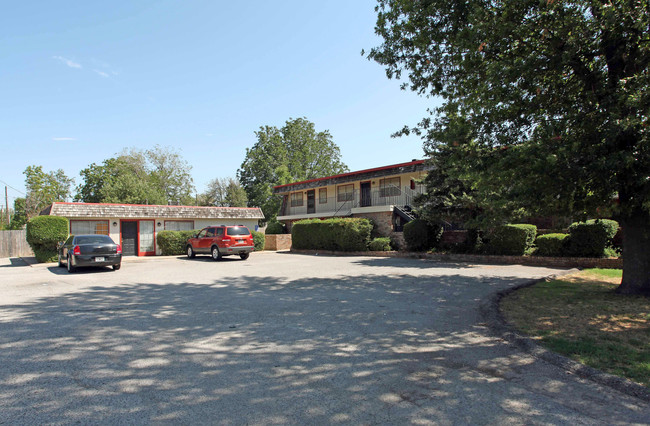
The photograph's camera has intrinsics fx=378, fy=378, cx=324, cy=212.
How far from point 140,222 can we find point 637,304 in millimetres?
26277

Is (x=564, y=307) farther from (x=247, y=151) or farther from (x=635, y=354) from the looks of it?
(x=247, y=151)

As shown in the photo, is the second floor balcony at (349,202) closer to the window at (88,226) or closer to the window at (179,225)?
the window at (179,225)

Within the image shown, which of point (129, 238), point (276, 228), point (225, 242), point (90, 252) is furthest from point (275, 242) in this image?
point (90, 252)

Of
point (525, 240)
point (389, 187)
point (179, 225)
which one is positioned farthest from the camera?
point (179, 225)

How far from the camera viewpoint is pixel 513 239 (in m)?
16.0

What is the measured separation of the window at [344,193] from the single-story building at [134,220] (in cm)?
886

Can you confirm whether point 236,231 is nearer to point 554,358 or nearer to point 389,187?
point 389,187

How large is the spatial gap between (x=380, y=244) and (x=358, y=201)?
7227 millimetres

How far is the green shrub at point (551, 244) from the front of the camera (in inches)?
577

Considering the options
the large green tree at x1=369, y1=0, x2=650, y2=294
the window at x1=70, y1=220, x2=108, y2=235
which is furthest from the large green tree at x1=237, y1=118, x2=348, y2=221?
the large green tree at x1=369, y1=0, x2=650, y2=294

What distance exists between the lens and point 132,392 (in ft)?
11.7

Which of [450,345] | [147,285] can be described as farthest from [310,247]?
[450,345]

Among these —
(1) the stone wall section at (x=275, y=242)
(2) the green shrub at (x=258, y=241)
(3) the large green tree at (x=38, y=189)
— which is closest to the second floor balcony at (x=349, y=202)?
(1) the stone wall section at (x=275, y=242)

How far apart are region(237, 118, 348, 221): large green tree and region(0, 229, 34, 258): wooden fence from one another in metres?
25.1
